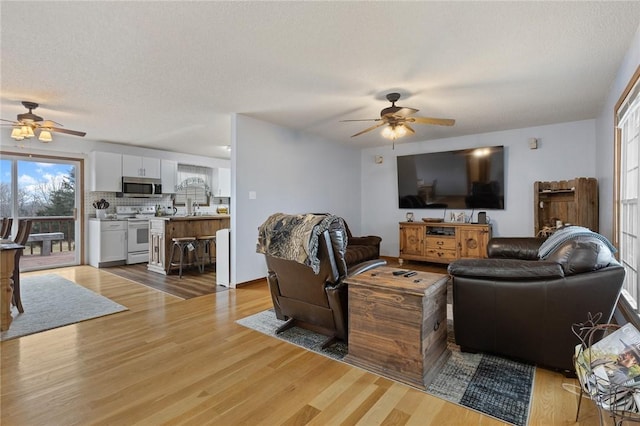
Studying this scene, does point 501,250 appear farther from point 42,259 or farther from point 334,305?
point 42,259

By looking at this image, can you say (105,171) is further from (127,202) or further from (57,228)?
(57,228)

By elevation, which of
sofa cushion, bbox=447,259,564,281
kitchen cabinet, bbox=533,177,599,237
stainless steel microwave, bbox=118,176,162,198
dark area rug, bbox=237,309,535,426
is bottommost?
dark area rug, bbox=237,309,535,426

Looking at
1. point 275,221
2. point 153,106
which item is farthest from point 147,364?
point 153,106

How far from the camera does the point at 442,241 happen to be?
18.2ft

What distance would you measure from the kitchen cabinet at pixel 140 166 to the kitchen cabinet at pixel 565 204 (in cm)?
725

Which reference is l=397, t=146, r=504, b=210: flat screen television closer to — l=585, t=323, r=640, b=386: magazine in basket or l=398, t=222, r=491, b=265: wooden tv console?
l=398, t=222, r=491, b=265: wooden tv console

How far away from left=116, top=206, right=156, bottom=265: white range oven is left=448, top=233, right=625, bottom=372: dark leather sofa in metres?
6.13

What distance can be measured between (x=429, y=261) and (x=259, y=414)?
4.69 meters

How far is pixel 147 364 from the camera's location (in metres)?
2.24

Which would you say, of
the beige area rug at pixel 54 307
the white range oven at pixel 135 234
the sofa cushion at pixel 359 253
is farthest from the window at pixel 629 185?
the white range oven at pixel 135 234

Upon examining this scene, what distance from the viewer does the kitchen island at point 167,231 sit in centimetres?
516

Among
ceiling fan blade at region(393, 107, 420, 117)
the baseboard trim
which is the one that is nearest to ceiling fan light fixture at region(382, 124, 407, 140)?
ceiling fan blade at region(393, 107, 420, 117)

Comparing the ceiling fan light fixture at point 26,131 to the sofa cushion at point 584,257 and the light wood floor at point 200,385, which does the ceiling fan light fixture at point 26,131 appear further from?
the sofa cushion at point 584,257

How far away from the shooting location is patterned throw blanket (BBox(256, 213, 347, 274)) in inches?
87.8
